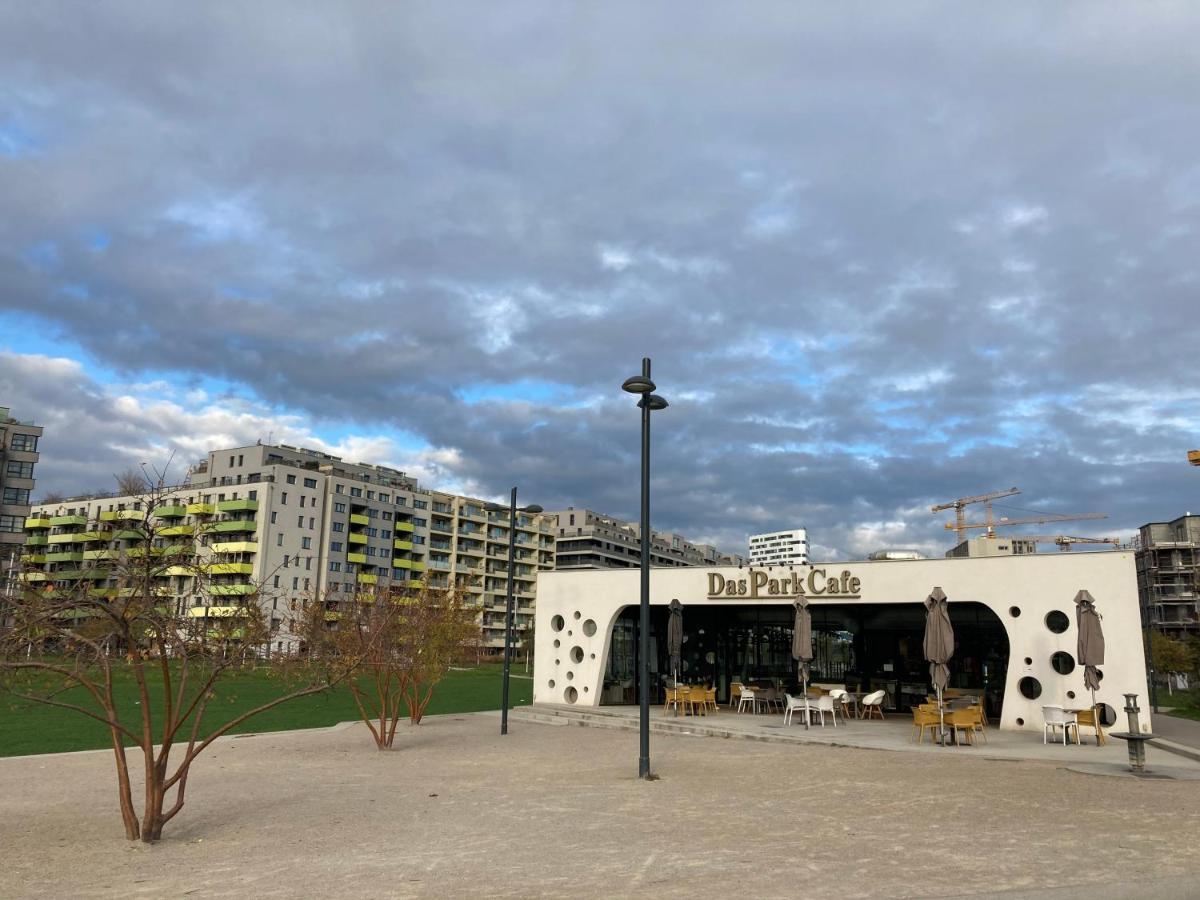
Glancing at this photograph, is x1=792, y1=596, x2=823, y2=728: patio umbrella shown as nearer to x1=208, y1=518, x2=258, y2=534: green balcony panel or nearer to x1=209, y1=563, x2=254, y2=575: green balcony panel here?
x1=209, y1=563, x2=254, y2=575: green balcony panel

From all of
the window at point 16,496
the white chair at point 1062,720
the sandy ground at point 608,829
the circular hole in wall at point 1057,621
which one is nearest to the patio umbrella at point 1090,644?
the white chair at point 1062,720

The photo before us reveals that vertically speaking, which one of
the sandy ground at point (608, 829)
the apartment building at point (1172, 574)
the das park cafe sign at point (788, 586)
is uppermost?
the apartment building at point (1172, 574)

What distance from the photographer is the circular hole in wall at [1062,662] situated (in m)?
18.8

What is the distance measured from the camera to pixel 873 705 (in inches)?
877

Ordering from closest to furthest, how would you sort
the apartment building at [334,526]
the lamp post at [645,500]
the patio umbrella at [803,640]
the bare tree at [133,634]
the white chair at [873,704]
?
the bare tree at [133,634] < the lamp post at [645,500] < the patio umbrella at [803,640] < the white chair at [873,704] < the apartment building at [334,526]

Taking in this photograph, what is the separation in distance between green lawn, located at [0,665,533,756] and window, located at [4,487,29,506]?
183 ft

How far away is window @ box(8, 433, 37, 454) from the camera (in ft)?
269

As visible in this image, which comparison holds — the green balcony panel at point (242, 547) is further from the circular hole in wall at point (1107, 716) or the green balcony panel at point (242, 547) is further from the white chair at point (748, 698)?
the circular hole in wall at point (1107, 716)

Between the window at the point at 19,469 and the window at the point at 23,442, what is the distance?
130 centimetres

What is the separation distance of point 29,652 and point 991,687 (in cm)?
2129

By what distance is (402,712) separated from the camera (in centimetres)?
2456

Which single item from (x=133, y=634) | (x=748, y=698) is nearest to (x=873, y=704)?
(x=748, y=698)

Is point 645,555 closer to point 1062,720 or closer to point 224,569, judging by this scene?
point 224,569

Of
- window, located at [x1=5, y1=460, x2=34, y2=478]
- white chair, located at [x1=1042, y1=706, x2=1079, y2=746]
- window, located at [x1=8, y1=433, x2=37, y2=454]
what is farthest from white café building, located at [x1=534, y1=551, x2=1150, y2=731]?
window, located at [x1=8, y1=433, x2=37, y2=454]
